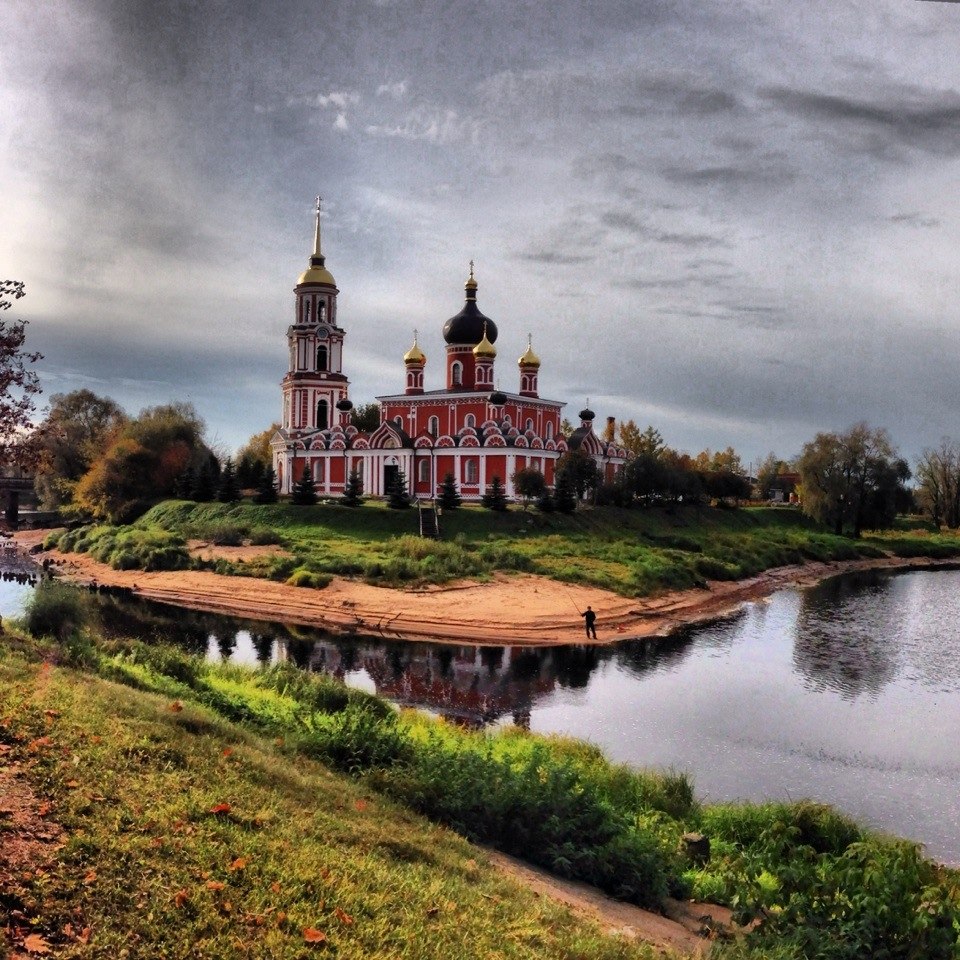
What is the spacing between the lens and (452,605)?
29.8 metres

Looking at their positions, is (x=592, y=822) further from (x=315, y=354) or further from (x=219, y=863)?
(x=315, y=354)

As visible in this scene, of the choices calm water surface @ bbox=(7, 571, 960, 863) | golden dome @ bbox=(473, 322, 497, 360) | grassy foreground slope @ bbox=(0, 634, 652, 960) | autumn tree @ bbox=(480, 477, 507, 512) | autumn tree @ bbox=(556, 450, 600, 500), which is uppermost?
golden dome @ bbox=(473, 322, 497, 360)

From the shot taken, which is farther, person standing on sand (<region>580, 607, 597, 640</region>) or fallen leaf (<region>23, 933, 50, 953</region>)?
person standing on sand (<region>580, 607, 597, 640</region>)

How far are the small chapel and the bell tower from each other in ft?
0.20

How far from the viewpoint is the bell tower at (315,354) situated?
5688cm

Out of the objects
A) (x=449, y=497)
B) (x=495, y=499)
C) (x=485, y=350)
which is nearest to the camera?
(x=449, y=497)

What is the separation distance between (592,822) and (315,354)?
1999 inches

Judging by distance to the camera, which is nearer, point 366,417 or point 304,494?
point 304,494

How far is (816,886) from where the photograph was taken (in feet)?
24.7

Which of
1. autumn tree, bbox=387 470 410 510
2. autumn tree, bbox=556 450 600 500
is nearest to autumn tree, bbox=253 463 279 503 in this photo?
autumn tree, bbox=387 470 410 510

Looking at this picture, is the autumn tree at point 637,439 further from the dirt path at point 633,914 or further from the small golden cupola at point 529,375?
the dirt path at point 633,914

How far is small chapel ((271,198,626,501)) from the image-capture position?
1923 inches

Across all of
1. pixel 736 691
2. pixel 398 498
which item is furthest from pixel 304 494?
pixel 736 691

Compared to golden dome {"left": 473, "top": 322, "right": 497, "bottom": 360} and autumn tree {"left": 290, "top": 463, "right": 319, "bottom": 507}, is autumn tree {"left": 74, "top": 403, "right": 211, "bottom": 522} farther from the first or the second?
golden dome {"left": 473, "top": 322, "right": 497, "bottom": 360}
